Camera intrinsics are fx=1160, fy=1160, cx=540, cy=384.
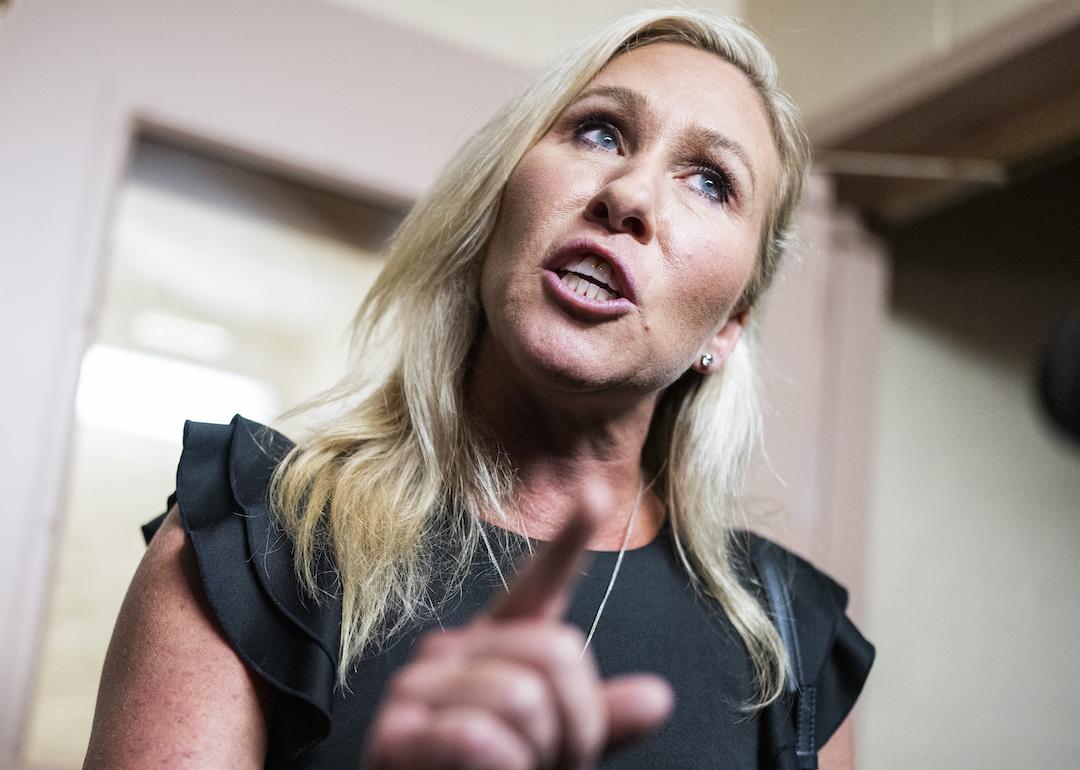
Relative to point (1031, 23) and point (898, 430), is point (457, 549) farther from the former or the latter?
point (898, 430)

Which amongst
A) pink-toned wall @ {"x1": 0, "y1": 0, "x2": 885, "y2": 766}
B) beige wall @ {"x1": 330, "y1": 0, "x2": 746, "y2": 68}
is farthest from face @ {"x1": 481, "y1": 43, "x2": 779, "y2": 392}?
beige wall @ {"x1": 330, "y1": 0, "x2": 746, "y2": 68}

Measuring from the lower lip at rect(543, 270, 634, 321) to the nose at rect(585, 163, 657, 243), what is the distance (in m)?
0.07

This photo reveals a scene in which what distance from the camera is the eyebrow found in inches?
43.1

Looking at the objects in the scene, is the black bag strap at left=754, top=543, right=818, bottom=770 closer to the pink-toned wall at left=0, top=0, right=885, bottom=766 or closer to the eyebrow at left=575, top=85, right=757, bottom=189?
the pink-toned wall at left=0, top=0, right=885, bottom=766

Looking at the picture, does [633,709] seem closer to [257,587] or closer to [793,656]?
[257,587]

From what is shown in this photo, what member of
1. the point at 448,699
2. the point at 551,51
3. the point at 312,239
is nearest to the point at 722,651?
the point at 448,699

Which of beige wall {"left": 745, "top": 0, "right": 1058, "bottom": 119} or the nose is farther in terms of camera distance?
beige wall {"left": 745, "top": 0, "right": 1058, "bottom": 119}

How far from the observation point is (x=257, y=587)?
896 millimetres

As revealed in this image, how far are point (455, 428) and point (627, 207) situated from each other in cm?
27

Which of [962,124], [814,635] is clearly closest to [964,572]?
[962,124]

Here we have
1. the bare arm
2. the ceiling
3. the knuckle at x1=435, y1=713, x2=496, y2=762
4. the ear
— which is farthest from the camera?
the ceiling

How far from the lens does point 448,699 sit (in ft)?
1.59

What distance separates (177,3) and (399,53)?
335mm

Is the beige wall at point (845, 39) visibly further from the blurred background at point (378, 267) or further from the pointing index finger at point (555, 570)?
the pointing index finger at point (555, 570)
